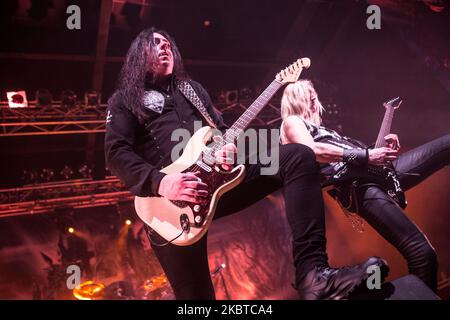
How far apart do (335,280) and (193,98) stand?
1.54 m

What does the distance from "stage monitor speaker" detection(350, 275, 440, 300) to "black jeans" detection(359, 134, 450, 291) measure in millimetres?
658

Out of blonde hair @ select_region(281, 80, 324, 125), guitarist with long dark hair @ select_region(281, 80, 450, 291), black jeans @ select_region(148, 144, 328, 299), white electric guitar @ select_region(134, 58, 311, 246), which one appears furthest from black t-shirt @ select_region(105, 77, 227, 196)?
blonde hair @ select_region(281, 80, 324, 125)

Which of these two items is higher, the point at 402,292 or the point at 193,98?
the point at 193,98

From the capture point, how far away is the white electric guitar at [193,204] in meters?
2.16

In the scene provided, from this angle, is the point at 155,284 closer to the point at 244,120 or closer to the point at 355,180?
the point at 355,180

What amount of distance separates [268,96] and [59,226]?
5888mm

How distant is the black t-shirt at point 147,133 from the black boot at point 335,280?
3.16ft

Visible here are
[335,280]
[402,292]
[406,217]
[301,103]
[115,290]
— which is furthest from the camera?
[115,290]

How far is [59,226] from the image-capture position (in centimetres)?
724

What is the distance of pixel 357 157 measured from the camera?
2.93 meters

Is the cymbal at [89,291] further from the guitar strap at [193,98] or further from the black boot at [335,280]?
the black boot at [335,280]

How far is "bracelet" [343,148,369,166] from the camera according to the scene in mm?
2908

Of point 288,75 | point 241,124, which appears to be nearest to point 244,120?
point 241,124

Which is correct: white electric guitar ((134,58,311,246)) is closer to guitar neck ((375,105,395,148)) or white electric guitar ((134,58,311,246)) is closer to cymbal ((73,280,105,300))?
guitar neck ((375,105,395,148))
